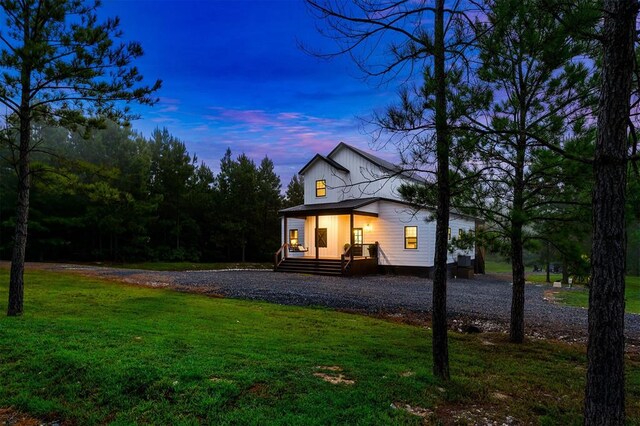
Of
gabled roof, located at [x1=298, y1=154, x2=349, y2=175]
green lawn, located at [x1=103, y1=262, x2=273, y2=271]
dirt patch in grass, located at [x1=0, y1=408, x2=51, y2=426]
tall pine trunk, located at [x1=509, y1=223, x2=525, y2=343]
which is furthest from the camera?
green lawn, located at [x1=103, y1=262, x2=273, y2=271]

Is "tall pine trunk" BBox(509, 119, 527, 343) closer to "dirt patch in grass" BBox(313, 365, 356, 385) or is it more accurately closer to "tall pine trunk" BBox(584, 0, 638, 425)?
"tall pine trunk" BBox(584, 0, 638, 425)

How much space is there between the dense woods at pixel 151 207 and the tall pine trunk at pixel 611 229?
24504mm

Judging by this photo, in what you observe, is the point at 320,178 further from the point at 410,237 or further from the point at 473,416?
the point at 473,416

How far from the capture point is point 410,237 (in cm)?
2028

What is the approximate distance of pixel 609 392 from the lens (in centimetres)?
280

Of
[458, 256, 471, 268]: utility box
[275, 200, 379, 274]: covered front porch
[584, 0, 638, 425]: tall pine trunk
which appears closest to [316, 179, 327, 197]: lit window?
[275, 200, 379, 274]: covered front porch

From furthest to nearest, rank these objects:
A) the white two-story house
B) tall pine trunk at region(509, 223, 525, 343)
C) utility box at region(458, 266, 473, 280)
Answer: utility box at region(458, 266, 473, 280) < the white two-story house < tall pine trunk at region(509, 223, 525, 343)

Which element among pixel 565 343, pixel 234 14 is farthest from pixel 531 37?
pixel 234 14

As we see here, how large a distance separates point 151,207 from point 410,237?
1784cm

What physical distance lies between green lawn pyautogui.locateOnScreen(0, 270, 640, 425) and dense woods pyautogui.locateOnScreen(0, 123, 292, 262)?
63.2ft

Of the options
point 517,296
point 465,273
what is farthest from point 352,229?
point 517,296

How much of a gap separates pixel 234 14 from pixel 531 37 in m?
10.2

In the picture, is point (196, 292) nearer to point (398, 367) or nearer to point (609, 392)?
point (398, 367)

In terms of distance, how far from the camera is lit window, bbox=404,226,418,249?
65.9 feet
